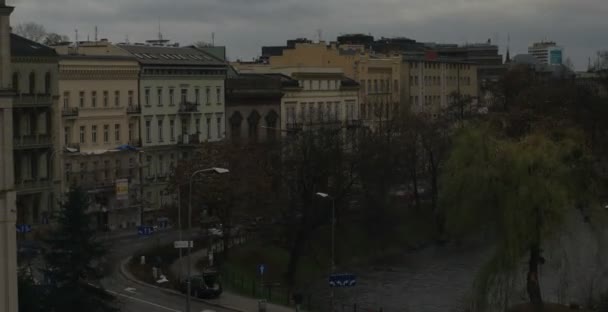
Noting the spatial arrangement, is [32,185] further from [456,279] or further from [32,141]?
[456,279]

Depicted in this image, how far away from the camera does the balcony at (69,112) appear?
8425 centimetres

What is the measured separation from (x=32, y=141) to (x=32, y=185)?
2713mm

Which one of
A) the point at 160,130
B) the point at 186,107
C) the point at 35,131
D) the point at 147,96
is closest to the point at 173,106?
the point at 186,107

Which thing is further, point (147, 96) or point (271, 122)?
point (271, 122)

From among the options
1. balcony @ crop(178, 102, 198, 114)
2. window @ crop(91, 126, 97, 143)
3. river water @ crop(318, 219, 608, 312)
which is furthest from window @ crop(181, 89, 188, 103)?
river water @ crop(318, 219, 608, 312)

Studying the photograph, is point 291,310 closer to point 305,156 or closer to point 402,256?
point 305,156

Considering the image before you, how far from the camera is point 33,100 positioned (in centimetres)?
7981

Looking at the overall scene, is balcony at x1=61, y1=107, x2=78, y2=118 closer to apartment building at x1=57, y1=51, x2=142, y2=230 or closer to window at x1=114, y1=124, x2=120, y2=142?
apartment building at x1=57, y1=51, x2=142, y2=230

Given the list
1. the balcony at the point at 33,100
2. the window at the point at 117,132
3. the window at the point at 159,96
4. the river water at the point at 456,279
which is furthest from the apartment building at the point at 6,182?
the window at the point at 159,96

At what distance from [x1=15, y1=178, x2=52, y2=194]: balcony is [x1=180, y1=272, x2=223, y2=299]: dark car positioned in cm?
2114

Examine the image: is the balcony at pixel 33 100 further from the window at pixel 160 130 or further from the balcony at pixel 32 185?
the window at pixel 160 130

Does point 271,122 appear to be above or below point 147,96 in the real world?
below

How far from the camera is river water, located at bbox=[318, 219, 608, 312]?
184 feet

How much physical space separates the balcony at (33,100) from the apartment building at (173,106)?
1137cm
